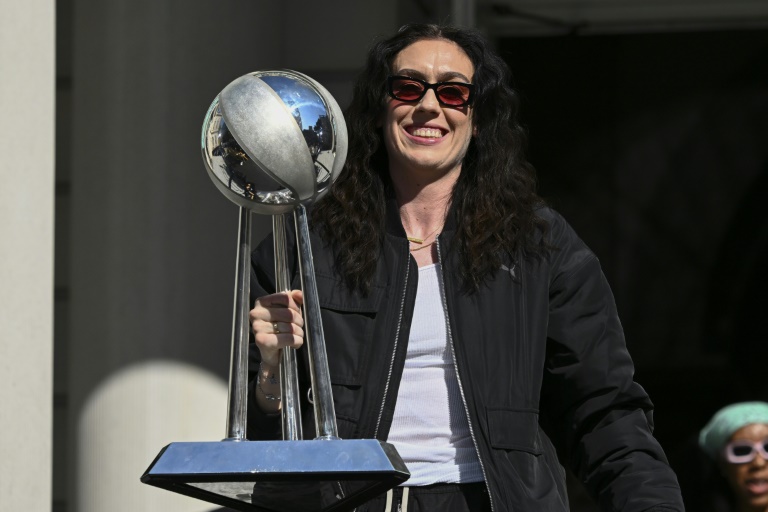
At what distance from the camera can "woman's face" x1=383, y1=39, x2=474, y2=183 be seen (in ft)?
9.23

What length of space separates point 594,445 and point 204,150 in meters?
1.08

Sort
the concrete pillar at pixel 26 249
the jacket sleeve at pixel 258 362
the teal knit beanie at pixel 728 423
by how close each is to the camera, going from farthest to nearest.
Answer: the teal knit beanie at pixel 728 423
the concrete pillar at pixel 26 249
the jacket sleeve at pixel 258 362

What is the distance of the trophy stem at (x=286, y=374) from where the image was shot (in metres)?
2.12

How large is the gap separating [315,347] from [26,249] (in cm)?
166

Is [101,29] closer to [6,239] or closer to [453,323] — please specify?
[6,239]

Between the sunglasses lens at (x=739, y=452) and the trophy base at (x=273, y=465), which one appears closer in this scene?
the trophy base at (x=273, y=465)

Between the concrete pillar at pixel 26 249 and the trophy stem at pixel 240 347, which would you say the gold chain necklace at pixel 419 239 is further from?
the concrete pillar at pixel 26 249

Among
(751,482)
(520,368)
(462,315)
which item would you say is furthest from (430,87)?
(751,482)

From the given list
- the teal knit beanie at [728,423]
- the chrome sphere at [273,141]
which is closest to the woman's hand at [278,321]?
the chrome sphere at [273,141]

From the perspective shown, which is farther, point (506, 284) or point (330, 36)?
point (330, 36)

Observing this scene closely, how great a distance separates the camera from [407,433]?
266 cm

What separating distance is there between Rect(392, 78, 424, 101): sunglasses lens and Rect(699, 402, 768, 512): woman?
9.29 ft

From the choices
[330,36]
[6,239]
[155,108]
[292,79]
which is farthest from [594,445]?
[330,36]

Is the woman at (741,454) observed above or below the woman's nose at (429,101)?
below
